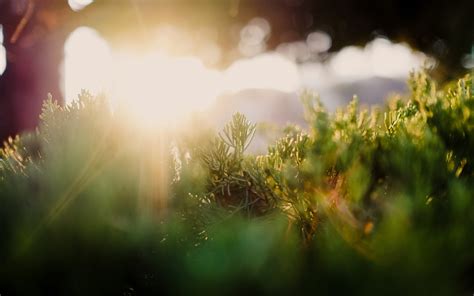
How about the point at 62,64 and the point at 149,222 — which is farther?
the point at 62,64

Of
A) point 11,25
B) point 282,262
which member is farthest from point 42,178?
point 11,25

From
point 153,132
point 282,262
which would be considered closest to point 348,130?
point 282,262

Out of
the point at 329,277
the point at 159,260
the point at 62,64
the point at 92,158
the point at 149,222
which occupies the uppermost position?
the point at 62,64

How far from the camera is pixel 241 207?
81.0 inches

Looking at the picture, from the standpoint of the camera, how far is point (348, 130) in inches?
77.0

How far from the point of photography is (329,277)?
1448 millimetres

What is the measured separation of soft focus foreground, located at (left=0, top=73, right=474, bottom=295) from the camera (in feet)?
4.72

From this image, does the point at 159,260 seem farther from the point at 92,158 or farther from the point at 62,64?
the point at 62,64

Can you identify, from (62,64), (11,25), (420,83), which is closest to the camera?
(420,83)

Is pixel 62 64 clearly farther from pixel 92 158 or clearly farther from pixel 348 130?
pixel 348 130

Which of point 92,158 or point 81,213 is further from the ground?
point 92,158

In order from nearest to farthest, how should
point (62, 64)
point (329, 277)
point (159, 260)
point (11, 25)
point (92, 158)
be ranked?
1. point (329, 277)
2. point (159, 260)
3. point (92, 158)
4. point (11, 25)
5. point (62, 64)

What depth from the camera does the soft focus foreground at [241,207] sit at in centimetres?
144

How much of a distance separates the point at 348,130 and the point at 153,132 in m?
0.80
